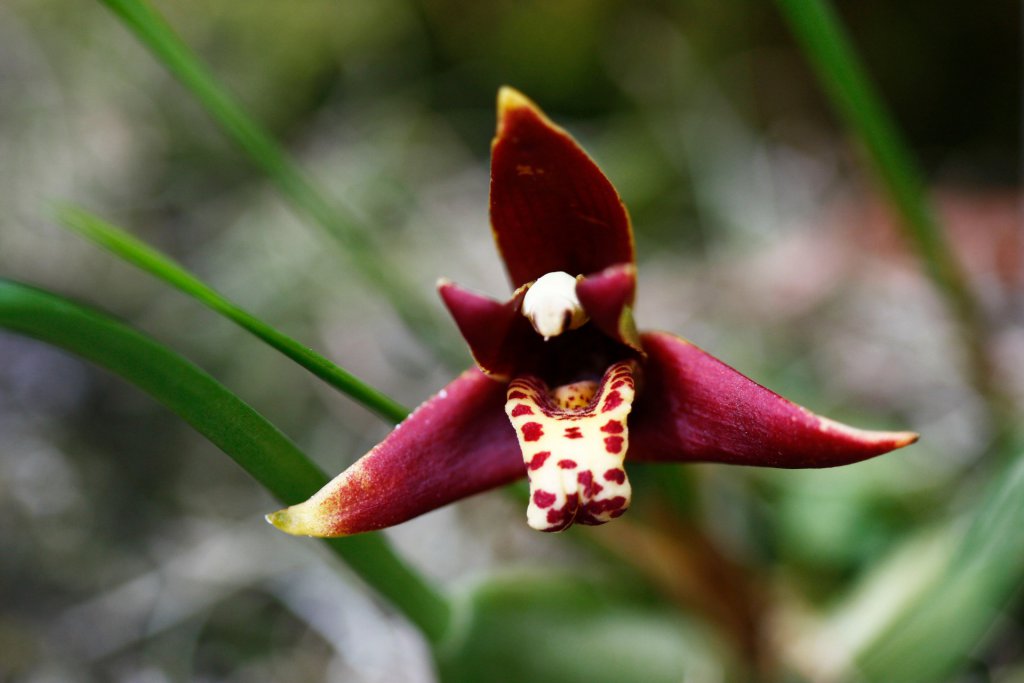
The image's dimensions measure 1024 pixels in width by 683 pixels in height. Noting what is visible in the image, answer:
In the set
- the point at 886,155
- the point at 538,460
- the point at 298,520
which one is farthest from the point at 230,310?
the point at 886,155

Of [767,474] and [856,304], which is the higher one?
[856,304]

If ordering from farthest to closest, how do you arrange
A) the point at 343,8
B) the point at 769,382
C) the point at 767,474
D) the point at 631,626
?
the point at 343,8, the point at 769,382, the point at 767,474, the point at 631,626

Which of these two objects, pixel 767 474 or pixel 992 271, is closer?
pixel 767 474

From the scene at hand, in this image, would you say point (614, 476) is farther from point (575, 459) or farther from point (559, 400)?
point (559, 400)

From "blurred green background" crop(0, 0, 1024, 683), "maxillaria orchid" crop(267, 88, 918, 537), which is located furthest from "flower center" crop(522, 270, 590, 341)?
"blurred green background" crop(0, 0, 1024, 683)

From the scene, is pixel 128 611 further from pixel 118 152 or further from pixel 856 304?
pixel 856 304

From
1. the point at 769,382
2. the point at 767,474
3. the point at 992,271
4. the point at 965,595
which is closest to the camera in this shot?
the point at 965,595

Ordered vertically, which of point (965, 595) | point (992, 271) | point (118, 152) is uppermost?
point (118, 152)

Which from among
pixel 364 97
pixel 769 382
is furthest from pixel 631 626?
pixel 364 97

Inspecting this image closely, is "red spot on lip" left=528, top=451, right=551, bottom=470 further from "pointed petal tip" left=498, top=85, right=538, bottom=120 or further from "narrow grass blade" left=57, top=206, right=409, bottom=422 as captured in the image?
"pointed petal tip" left=498, top=85, right=538, bottom=120
